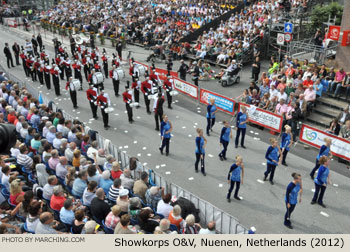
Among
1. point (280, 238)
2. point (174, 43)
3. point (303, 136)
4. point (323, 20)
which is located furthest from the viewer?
point (174, 43)

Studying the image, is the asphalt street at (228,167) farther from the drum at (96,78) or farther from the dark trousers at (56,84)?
the dark trousers at (56,84)

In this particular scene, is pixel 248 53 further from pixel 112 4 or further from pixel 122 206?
pixel 112 4

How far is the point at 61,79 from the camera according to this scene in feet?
66.9

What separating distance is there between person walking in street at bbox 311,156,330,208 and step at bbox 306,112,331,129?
14.2ft

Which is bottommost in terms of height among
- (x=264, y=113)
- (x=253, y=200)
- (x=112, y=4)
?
(x=253, y=200)

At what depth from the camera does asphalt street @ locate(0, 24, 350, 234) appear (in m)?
8.62

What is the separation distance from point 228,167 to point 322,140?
3.38 metres

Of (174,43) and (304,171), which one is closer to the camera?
(304,171)

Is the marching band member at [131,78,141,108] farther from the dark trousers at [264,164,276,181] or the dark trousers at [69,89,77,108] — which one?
the dark trousers at [264,164,276,181]

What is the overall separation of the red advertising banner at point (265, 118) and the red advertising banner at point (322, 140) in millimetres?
986

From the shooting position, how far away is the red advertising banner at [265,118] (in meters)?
12.6

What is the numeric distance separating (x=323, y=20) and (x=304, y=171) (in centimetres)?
1205

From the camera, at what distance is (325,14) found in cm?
1880

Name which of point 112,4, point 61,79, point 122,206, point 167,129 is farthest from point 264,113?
point 112,4
